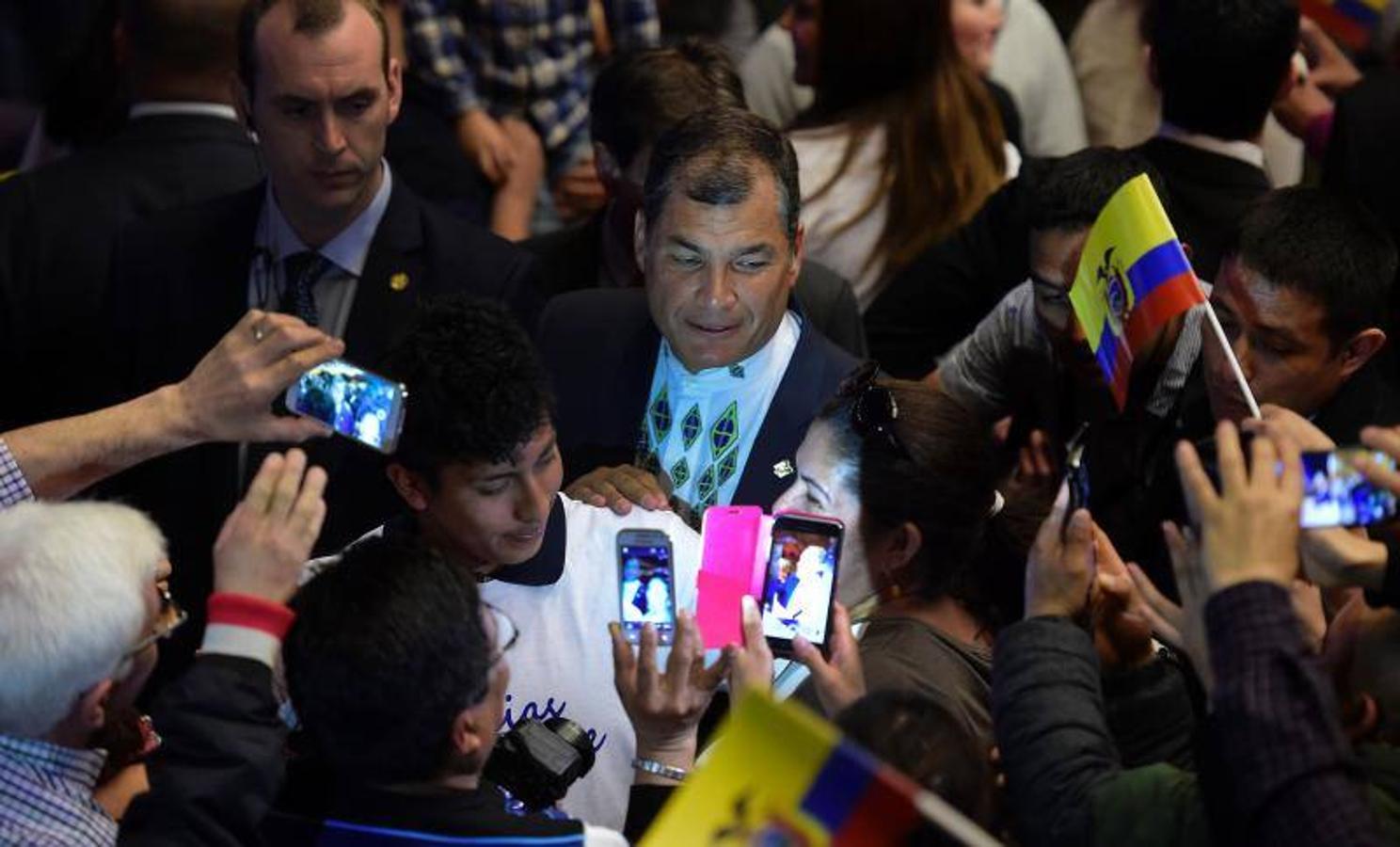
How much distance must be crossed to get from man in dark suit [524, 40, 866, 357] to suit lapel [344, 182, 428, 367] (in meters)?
0.55

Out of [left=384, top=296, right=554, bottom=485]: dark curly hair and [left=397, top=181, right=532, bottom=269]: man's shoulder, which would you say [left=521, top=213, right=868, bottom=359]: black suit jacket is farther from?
[left=384, top=296, right=554, bottom=485]: dark curly hair

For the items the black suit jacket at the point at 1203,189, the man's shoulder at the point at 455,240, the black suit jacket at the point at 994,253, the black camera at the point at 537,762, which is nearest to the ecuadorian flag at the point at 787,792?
the black camera at the point at 537,762

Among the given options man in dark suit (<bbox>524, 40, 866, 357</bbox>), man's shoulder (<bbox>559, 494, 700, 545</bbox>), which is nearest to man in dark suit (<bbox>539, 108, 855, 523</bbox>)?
man's shoulder (<bbox>559, 494, 700, 545</bbox>)

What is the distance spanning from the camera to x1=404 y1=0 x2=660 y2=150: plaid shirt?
5.79m

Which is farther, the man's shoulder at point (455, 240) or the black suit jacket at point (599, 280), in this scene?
the black suit jacket at point (599, 280)

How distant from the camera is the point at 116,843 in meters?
2.97

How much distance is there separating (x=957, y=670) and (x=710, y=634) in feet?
1.33

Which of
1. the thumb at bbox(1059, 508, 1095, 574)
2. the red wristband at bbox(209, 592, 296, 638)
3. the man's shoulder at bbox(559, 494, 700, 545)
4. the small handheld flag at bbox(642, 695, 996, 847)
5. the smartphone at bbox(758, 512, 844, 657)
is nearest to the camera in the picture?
the small handheld flag at bbox(642, 695, 996, 847)

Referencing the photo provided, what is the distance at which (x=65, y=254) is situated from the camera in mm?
4770

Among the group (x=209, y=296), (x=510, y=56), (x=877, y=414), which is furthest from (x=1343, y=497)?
(x=510, y=56)

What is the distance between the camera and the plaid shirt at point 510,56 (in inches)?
228

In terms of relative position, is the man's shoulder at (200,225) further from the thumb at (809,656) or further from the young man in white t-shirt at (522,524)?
the thumb at (809,656)

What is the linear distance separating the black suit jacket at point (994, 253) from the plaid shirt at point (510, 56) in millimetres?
1229

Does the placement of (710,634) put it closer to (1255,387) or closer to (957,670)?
(957,670)
